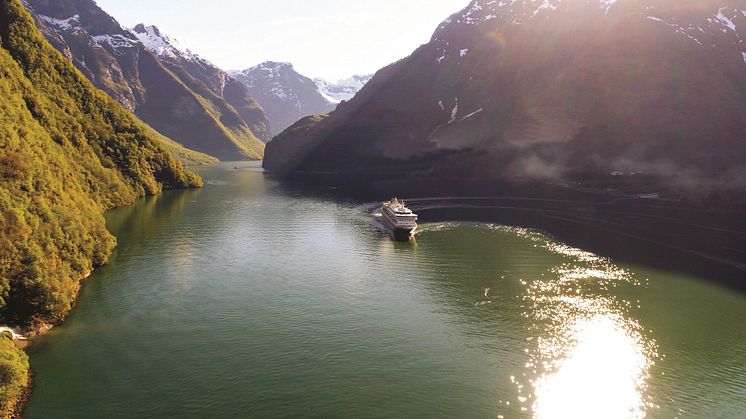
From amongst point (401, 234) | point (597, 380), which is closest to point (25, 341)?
point (597, 380)

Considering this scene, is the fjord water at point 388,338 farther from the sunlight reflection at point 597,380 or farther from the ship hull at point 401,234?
the ship hull at point 401,234

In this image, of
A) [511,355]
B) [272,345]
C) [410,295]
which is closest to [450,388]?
[511,355]

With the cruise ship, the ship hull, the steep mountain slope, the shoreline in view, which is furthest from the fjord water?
the cruise ship

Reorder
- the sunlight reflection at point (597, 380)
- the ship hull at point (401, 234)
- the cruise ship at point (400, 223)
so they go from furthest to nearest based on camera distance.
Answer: the cruise ship at point (400, 223) → the ship hull at point (401, 234) → the sunlight reflection at point (597, 380)

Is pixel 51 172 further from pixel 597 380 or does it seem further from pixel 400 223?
pixel 597 380

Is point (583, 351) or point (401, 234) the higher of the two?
point (401, 234)

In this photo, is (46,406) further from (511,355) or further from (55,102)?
(55,102)

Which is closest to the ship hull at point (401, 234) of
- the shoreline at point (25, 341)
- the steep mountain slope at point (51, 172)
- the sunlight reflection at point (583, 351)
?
the sunlight reflection at point (583, 351)
